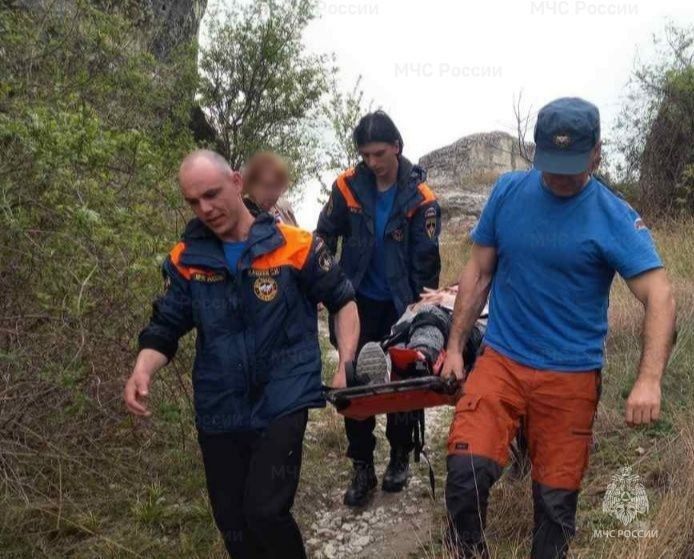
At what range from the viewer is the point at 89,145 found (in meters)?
3.83

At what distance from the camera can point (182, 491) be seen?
4832 mm

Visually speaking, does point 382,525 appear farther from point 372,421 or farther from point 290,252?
point 290,252

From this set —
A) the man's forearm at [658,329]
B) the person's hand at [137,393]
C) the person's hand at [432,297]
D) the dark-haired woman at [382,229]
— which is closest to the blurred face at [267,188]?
Result: the dark-haired woman at [382,229]

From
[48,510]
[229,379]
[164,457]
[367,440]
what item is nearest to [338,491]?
[367,440]

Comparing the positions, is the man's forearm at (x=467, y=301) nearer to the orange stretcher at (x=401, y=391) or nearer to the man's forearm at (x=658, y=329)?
the orange stretcher at (x=401, y=391)

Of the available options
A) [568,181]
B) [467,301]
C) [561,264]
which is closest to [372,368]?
[467,301]

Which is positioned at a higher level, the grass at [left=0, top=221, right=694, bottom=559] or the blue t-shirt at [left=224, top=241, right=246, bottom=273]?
the blue t-shirt at [left=224, top=241, right=246, bottom=273]

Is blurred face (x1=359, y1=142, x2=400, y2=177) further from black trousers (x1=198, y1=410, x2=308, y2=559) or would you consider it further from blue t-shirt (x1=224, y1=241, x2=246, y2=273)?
black trousers (x1=198, y1=410, x2=308, y2=559)

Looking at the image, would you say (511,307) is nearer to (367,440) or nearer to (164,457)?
(367,440)

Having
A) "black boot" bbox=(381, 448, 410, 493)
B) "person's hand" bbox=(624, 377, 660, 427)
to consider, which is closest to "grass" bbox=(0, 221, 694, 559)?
"black boot" bbox=(381, 448, 410, 493)

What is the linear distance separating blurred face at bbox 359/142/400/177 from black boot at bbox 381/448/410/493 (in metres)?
1.70

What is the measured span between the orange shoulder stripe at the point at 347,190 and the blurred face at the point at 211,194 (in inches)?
55.8

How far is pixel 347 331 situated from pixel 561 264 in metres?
0.91

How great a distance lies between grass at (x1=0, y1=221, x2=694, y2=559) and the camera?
3809 mm
